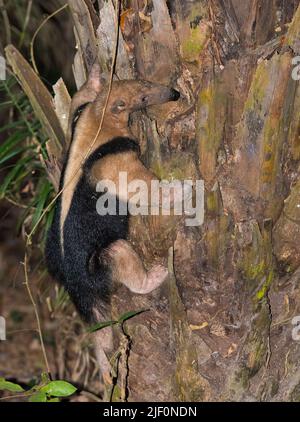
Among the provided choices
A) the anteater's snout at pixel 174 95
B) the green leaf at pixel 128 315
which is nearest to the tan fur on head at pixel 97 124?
the anteater's snout at pixel 174 95

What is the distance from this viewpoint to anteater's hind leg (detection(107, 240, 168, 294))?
3.13 m

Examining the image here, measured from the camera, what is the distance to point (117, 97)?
3516mm

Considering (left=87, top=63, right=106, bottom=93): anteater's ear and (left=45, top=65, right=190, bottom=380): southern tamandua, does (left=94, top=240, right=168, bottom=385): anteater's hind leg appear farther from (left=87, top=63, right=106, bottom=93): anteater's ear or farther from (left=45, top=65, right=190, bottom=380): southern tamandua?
(left=87, top=63, right=106, bottom=93): anteater's ear

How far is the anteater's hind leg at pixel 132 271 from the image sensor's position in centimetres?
313

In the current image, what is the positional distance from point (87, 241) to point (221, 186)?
1.07 metres

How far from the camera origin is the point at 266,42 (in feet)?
8.76

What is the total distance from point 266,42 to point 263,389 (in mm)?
1741

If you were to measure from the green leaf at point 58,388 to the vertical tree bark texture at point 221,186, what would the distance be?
1.75 ft

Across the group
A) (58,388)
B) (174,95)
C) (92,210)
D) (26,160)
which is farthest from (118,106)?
(58,388)

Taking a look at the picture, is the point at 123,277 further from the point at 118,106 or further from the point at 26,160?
the point at 26,160

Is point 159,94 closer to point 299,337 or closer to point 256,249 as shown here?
point 256,249

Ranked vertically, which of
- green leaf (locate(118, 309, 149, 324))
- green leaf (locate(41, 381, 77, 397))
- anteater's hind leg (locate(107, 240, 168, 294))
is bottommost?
green leaf (locate(41, 381, 77, 397))

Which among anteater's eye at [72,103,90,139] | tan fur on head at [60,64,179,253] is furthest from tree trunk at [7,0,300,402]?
anteater's eye at [72,103,90,139]

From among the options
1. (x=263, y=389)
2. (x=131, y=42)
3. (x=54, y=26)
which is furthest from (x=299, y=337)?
(x=54, y=26)
